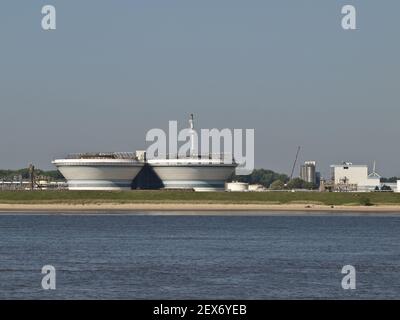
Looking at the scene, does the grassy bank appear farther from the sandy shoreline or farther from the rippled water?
the rippled water

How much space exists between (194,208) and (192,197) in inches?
280

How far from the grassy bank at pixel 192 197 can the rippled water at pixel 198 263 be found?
8159 centimetres

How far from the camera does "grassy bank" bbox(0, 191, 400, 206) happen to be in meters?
175

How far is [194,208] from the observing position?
170 m

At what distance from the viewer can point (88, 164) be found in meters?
194

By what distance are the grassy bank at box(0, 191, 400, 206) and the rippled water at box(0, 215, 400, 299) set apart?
8159cm
